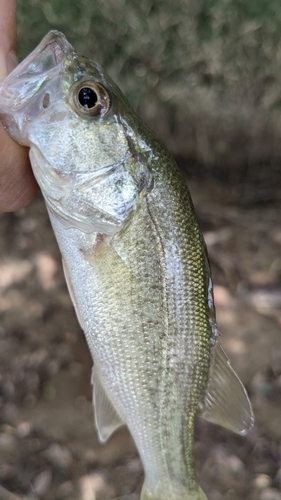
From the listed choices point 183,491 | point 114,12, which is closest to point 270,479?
point 183,491

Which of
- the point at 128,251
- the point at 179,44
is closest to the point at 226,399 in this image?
the point at 128,251

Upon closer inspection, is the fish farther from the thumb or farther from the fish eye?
the thumb

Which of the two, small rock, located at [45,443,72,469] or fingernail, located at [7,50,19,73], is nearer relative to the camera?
fingernail, located at [7,50,19,73]

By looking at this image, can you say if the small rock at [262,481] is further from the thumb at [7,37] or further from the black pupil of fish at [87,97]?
the thumb at [7,37]

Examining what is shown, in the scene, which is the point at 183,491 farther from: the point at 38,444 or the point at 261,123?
the point at 261,123

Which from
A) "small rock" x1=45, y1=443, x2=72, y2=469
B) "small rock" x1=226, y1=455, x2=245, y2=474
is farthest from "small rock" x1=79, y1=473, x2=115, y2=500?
"small rock" x1=226, y1=455, x2=245, y2=474

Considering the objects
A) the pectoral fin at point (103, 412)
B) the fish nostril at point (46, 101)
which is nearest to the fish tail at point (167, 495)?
the pectoral fin at point (103, 412)

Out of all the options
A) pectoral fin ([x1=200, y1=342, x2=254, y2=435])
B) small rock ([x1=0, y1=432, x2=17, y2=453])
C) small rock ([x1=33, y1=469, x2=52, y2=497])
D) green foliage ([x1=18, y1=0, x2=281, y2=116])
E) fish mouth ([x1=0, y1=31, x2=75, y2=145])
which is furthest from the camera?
green foliage ([x1=18, y1=0, x2=281, y2=116])
